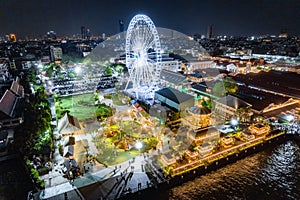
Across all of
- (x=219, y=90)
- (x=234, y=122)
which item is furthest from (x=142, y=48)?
(x=234, y=122)

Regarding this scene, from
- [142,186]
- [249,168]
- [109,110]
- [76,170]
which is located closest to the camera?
[142,186]

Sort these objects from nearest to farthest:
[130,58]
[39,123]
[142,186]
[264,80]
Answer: [142,186]
[39,123]
[130,58]
[264,80]

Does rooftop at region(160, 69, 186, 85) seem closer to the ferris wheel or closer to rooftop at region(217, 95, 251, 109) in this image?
the ferris wheel

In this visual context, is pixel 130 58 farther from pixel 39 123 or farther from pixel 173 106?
pixel 39 123

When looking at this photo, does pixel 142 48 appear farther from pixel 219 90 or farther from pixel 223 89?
pixel 223 89

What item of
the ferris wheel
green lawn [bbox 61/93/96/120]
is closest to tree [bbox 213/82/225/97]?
the ferris wheel

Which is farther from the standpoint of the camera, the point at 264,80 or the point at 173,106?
the point at 264,80

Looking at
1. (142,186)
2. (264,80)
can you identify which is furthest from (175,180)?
(264,80)
